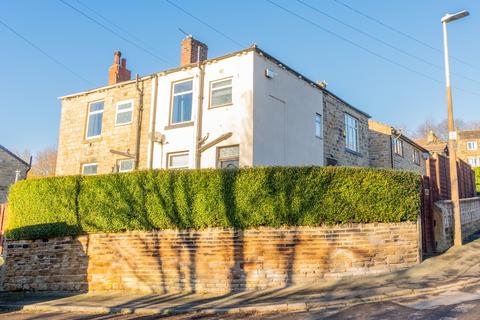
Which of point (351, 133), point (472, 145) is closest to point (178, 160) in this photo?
point (351, 133)

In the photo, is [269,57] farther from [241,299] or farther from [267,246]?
[241,299]

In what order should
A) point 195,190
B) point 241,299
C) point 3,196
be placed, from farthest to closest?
point 3,196 → point 195,190 → point 241,299

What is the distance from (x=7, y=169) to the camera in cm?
3600

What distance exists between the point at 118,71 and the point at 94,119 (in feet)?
10.00

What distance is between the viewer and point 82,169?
67.9 feet

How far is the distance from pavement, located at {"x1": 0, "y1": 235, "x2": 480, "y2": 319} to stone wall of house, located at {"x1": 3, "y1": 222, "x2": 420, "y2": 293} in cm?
33

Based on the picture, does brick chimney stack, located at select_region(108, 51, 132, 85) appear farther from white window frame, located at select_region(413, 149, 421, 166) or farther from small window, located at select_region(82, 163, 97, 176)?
white window frame, located at select_region(413, 149, 421, 166)

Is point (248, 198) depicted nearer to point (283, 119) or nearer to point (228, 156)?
point (228, 156)

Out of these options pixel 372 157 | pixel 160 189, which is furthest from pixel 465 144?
pixel 160 189

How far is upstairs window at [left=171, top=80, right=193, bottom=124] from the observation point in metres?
17.8

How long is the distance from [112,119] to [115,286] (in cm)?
1104

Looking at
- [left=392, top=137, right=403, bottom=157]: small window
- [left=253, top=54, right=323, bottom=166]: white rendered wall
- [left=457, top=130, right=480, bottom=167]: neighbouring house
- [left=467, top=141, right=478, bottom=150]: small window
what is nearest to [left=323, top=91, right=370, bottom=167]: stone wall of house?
[left=253, top=54, right=323, bottom=166]: white rendered wall

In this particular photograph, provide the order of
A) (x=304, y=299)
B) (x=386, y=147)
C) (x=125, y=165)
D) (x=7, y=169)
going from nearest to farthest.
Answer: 1. (x=304, y=299)
2. (x=125, y=165)
3. (x=386, y=147)
4. (x=7, y=169)

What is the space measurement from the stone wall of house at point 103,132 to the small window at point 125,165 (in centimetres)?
23
